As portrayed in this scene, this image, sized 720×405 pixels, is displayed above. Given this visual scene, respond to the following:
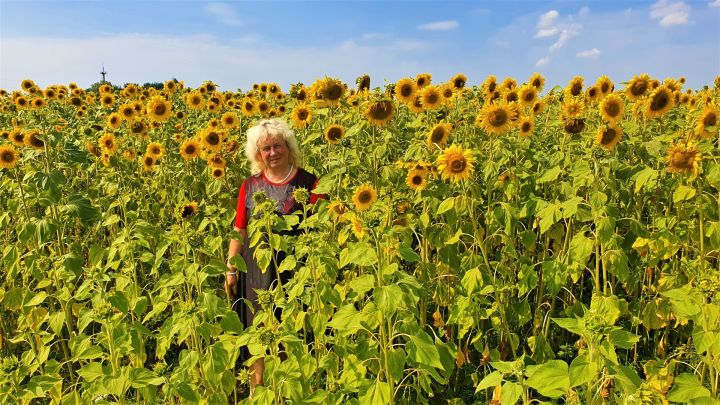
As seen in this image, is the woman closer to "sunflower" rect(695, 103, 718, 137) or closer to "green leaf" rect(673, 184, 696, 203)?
"green leaf" rect(673, 184, 696, 203)

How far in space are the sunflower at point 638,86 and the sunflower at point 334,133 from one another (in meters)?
2.74

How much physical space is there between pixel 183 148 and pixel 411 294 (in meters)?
3.89

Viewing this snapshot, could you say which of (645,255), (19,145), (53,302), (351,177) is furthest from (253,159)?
(645,255)

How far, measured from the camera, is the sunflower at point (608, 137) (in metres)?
3.61

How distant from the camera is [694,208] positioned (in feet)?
12.2

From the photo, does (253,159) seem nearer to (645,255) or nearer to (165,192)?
(165,192)

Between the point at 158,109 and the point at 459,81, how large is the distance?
13.0 ft

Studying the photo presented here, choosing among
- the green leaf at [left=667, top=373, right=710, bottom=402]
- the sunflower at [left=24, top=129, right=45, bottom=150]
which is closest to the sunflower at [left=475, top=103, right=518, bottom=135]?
the green leaf at [left=667, top=373, right=710, bottom=402]

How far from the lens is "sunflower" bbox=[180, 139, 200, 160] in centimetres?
567

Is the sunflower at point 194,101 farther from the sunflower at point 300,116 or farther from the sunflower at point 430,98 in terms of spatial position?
the sunflower at point 430,98

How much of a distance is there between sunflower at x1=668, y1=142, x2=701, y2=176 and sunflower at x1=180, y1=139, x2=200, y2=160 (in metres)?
4.27

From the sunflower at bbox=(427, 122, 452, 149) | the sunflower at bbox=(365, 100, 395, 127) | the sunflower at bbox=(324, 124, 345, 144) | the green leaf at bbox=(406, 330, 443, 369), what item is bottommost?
the green leaf at bbox=(406, 330, 443, 369)

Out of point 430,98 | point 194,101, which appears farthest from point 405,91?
point 194,101

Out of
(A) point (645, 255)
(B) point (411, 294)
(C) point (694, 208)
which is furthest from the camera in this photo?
(A) point (645, 255)
